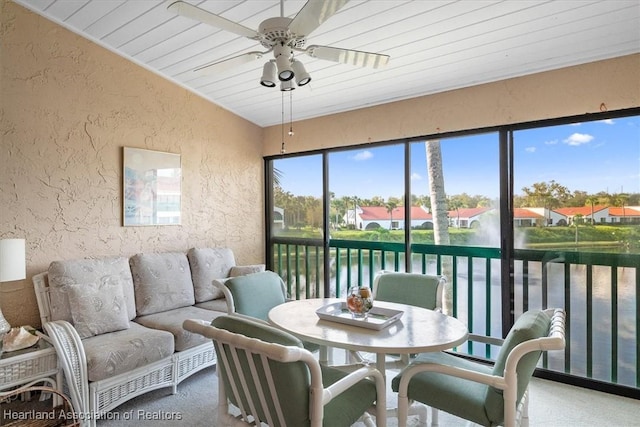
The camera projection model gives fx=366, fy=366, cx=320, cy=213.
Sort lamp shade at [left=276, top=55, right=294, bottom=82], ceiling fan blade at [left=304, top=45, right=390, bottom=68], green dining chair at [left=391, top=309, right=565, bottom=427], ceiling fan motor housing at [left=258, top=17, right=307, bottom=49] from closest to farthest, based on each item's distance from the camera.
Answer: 1. green dining chair at [left=391, top=309, right=565, bottom=427]
2. ceiling fan motor housing at [left=258, top=17, right=307, bottom=49]
3. lamp shade at [left=276, top=55, right=294, bottom=82]
4. ceiling fan blade at [left=304, top=45, right=390, bottom=68]

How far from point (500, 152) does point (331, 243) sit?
2029 mm

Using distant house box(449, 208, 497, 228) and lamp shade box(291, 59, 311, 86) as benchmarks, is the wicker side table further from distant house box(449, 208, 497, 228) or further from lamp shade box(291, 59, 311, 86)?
distant house box(449, 208, 497, 228)

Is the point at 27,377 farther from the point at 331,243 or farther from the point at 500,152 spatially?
the point at 500,152

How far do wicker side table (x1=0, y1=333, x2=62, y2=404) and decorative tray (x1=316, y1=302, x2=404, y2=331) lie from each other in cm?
180

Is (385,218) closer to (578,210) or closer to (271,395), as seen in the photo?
(578,210)

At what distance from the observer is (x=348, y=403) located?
1694 mm

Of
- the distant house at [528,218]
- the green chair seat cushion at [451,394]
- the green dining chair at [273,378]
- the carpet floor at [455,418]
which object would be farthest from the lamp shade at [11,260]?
the distant house at [528,218]

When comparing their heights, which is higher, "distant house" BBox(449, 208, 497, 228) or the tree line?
the tree line

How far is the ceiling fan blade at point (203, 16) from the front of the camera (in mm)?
1682

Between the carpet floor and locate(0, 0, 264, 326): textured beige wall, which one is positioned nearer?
the carpet floor

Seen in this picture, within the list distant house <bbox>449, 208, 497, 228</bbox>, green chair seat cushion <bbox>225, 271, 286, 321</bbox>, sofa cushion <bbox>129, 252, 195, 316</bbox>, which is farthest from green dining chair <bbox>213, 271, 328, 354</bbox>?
distant house <bbox>449, 208, 497, 228</bbox>

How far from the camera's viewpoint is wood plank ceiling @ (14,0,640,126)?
92.2 inches

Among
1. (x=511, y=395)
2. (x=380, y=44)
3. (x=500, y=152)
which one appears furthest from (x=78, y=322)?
(x=500, y=152)

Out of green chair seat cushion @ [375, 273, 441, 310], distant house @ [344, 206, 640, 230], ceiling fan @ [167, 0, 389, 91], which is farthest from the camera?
distant house @ [344, 206, 640, 230]
